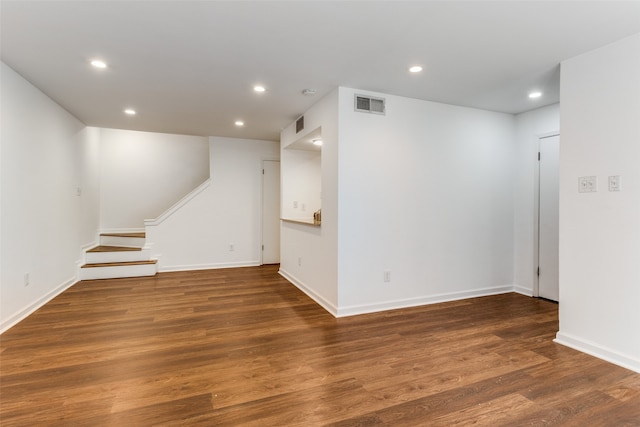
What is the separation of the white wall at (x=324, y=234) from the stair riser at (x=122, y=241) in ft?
9.60

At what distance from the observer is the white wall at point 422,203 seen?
126 inches

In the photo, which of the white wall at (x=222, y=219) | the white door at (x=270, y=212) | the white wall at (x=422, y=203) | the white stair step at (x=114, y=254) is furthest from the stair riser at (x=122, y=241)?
the white wall at (x=422, y=203)

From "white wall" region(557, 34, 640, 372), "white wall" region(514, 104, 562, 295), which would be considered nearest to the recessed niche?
"white wall" region(514, 104, 562, 295)

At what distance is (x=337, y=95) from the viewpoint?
3123 mm

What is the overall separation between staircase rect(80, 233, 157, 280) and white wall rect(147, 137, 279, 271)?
0.25 metres

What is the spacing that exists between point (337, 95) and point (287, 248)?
253 cm

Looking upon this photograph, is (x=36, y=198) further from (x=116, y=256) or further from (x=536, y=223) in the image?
(x=536, y=223)

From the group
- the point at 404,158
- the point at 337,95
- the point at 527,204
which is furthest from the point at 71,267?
the point at 527,204

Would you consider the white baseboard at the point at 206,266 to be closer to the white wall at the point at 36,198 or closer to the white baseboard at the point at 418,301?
the white wall at the point at 36,198

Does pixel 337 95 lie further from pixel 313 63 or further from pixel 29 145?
pixel 29 145

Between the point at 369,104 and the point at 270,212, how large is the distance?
3325 mm

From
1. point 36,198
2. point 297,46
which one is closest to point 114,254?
point 36,198

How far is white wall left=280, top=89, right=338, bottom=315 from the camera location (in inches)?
126

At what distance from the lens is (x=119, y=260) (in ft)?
16.1
